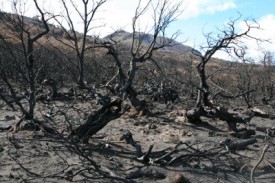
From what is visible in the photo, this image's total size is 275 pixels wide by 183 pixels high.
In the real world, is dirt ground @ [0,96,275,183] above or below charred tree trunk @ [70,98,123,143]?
below

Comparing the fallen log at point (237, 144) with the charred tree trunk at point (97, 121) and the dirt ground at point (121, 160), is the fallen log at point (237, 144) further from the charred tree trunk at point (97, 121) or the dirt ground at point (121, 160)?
the charred tree trunk at point (97, 121)

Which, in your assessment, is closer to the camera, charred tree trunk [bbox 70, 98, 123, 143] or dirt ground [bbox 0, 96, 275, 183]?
dirt ground [bbox 0, 96, 275, 183]

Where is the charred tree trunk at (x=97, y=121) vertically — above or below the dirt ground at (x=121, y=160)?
above

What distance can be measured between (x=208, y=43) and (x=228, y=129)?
2.33m

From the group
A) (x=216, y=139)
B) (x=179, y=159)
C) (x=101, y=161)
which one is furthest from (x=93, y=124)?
(x=216, y=139)

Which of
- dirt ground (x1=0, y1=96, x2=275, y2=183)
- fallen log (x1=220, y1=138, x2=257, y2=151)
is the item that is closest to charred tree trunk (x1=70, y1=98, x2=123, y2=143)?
dirt ground (x1=0, y1=96, x2=275, y2=183)

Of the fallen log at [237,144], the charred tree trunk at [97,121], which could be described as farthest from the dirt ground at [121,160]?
the charred tree trunk at [97,121]

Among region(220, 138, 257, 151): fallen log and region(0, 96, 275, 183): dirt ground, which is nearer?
region(0, 96, 275, 183): dirt ground

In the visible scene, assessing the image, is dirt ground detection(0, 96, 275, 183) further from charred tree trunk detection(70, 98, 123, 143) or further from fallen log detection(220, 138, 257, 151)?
charred tree trunk detection(70, 98, 123, 143)

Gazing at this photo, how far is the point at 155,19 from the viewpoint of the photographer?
12578 mm

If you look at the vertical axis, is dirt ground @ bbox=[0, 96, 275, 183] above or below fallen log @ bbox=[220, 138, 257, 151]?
below

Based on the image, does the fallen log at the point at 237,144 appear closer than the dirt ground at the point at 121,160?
No

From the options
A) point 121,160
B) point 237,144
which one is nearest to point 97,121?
point 121,160

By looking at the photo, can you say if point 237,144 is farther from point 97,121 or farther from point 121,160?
point 97,121
